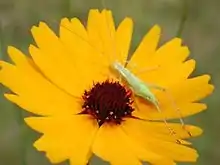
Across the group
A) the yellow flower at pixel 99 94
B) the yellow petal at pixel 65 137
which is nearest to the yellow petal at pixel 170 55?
the yellow flower at pixel 99 94

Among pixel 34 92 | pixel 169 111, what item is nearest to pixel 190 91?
pixel 169 111

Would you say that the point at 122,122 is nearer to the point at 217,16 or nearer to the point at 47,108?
the point at 47,108

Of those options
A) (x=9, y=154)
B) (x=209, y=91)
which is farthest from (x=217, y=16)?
(x=209, y=91)

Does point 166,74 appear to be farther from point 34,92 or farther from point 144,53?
point 34,92

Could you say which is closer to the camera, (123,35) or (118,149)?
(118,149)

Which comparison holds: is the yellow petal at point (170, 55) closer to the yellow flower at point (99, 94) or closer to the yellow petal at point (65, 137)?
the yellow flower at point (99, 94)

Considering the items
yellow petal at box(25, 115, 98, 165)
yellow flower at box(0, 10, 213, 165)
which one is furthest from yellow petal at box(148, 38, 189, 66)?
yellow petal at box(25, 115, 98, 165)

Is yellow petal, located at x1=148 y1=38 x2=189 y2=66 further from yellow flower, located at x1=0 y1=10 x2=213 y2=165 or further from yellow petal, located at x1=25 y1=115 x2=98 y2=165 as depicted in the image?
yellow petal, located at x1=25 y1=115 x2=98 y2=165
